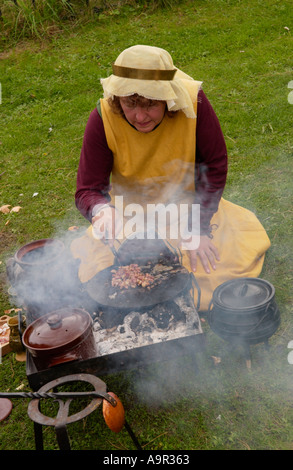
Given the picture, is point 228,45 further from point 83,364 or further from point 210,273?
point 83,364

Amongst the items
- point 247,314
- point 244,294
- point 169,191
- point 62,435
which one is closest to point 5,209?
point 169,191

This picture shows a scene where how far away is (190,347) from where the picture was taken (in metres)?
2.91

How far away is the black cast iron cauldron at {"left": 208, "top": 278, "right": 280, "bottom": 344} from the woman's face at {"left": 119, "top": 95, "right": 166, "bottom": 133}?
4.19 ft

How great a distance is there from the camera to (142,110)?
2.94m

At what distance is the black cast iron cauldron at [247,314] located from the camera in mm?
2858

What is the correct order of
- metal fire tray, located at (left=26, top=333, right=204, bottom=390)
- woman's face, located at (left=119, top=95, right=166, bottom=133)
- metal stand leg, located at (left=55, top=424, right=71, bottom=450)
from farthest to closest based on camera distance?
woman's face, located at (left=119, top=95, right=166, bottom=133)
metal fire tray, located at (left=26, top=333, right=204, bottom=390)
metal stand leg, located at (left=55, top=424, right=71, bottom=450)

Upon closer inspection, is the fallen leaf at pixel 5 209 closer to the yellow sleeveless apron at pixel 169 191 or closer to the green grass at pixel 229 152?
the green grass at pixel 229 152

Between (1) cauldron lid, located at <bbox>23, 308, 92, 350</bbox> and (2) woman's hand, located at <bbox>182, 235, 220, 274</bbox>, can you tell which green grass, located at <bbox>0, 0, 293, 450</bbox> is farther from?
(1) cauldron lid, located at <bbox>23, 308, 92, 350</bbox>

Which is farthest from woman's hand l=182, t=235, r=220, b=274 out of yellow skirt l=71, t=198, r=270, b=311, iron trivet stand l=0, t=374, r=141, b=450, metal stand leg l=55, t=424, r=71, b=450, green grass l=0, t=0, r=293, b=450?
metal stand leg l=55, t=424, r=71, b=450

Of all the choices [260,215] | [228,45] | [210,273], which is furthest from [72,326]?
[228,45]

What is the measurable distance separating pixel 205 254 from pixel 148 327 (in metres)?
0.83

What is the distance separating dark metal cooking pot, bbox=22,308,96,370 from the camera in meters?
2.68

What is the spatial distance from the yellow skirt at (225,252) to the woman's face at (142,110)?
1.08 metres

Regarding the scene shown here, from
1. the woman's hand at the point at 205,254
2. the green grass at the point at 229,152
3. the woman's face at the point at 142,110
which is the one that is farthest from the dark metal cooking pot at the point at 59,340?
the woman's face at the point at 142,110
